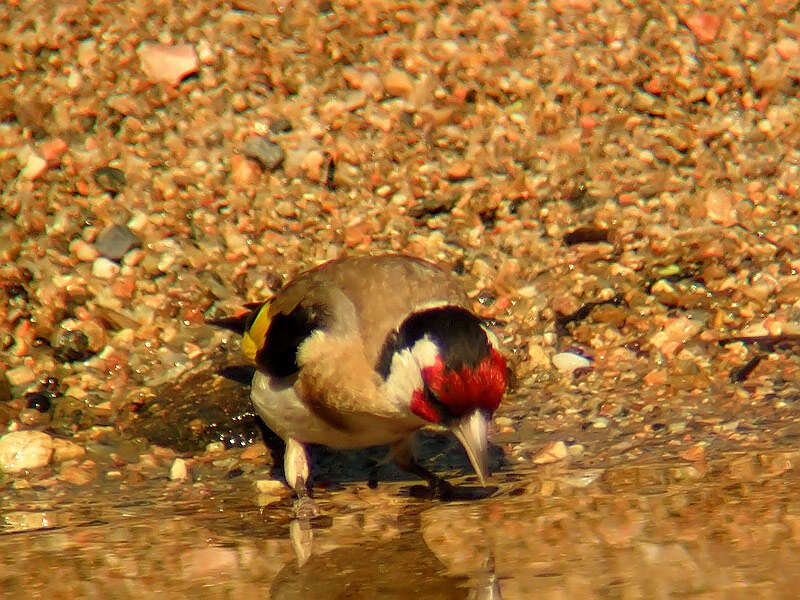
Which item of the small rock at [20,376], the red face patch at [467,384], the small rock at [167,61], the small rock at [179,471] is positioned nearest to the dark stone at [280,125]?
the small rock at [167,61]

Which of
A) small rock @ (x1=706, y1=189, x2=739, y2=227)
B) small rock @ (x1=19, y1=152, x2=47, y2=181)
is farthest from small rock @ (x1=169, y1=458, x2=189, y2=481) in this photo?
small rock @ (x1=706, y1=189, x2=739, y2=227)

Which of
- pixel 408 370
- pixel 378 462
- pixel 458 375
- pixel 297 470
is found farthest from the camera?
pixel 378 462

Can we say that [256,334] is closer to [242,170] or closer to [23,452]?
[23,452]

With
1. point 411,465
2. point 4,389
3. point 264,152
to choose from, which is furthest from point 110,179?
point 411,465

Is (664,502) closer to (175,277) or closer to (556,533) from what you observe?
(556,533)

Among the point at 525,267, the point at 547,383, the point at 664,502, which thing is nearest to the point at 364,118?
the point at 525,267

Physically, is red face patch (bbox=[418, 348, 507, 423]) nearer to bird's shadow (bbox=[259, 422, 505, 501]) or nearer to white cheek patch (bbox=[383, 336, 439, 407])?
white cheek patch (bbox=[383, 336, 439, 407])
